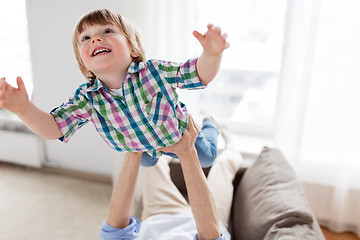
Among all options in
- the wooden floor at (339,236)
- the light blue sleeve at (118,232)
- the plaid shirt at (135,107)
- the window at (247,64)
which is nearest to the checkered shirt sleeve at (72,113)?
the plaid shirt at (135,107)

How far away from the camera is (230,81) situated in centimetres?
221

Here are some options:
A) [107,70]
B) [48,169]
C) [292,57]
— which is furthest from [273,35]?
[48,169]

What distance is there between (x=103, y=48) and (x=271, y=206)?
82cm

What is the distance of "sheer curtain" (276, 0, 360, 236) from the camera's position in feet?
5.45

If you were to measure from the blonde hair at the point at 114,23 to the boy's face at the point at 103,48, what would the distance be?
0.5 inches

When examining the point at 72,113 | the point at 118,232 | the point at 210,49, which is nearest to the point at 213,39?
the point at 210,49

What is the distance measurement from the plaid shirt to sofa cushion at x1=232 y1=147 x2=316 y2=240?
549 millimetres

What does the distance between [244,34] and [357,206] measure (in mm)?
1154

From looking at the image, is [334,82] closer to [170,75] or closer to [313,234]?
[313,234]

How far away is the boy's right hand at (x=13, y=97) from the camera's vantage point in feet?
2.27

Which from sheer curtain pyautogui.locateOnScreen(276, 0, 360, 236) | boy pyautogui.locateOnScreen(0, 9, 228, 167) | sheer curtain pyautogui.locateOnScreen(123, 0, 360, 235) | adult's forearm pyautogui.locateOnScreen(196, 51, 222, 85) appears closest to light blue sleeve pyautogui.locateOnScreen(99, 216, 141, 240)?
boy pyautogui.locateOnScreen(0, 9, 228, 167)

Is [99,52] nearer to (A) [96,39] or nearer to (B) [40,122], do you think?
(A) [96,39]

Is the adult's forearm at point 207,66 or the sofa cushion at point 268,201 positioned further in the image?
the sofa cushion at point 268,201

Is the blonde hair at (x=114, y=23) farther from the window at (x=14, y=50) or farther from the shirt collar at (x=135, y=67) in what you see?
the window at (x=14, y=50)
